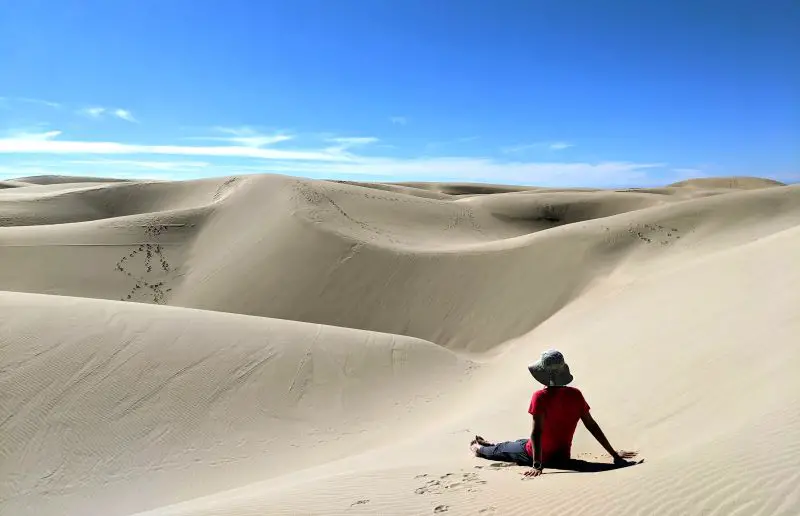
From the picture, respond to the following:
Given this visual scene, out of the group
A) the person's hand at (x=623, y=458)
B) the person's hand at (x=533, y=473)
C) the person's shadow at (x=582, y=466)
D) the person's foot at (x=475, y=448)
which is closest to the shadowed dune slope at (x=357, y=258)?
the person's foot at (x=475, y=448)

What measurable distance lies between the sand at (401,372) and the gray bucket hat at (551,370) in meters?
0.67

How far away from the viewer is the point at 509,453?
15.3 feet

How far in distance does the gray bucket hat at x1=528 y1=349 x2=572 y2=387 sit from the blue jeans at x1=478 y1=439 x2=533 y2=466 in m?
0.79

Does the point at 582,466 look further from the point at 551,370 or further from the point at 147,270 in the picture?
the point at 147,270

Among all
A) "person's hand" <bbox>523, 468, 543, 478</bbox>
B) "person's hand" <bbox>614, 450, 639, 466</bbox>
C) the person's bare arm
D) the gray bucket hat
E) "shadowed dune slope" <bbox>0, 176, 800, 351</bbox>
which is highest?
"shadowed dune slope" <bbox>0, 176, 800, 351</bbox>

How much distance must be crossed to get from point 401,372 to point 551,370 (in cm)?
600

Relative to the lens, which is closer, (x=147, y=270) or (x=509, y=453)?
(x=509, y=453)

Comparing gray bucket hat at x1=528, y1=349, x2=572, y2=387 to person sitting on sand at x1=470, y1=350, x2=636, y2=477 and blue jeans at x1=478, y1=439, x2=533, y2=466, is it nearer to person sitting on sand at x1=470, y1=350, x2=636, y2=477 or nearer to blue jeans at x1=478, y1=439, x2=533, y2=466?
person sitting on sand at x1=470, y1=350, x2=636, y2=477

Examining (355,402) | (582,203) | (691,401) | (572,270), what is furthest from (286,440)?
(582,203)

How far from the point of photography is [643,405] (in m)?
5.87

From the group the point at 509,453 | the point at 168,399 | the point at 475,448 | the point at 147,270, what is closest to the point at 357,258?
the point at 147,270

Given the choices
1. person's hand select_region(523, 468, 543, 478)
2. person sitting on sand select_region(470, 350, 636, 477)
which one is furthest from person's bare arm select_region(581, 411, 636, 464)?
person's hand select_region(523, 468, 543, 478)

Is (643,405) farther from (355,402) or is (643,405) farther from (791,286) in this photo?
(355,402)

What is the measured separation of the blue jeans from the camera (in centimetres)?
450
